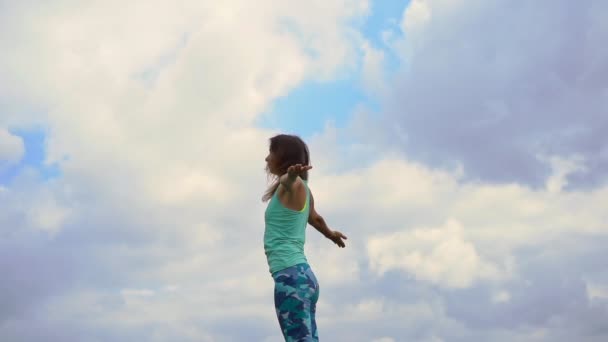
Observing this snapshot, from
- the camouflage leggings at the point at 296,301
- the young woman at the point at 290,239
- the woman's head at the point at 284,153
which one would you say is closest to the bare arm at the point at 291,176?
the young woman at the point at 290,239

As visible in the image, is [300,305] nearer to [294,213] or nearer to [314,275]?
[314,275]

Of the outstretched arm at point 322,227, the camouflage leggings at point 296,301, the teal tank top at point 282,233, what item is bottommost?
the camouflage leggings at point 296,301

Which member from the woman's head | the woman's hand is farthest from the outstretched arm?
the woman's head

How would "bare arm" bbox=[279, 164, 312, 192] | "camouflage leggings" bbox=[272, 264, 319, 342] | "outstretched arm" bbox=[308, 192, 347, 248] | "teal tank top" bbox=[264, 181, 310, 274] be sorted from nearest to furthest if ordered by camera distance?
1. "bare arm" bbox=[279, 164, 312, 192]
2. "camouflage leggings" bbox=[272, 264, 319, 342]
3. "teal tank top" bbox=[264, 181, 310, 274]
4. "outstretched arm" bbox=[308, 192, 347, 248]

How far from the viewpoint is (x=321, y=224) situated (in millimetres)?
10508

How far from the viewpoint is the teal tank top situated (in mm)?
9000

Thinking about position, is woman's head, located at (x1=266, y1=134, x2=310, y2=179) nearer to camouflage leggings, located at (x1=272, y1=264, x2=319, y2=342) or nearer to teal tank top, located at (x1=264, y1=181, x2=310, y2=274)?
teal tank top, located at (x1=264, y1=181, x2=310, y2=274)

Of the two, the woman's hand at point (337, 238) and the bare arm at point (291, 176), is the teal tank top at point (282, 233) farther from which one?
the woman's hand at point (337, 238)

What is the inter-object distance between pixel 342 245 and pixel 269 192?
189 cm

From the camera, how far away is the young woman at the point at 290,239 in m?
8.66

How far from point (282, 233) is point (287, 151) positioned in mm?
990

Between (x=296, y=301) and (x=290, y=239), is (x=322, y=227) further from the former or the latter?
(x=296, y=301)

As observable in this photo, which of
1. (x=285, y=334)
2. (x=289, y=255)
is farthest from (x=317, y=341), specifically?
(x=289, y=255)

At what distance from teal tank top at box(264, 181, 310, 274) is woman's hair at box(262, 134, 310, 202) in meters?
0.37
